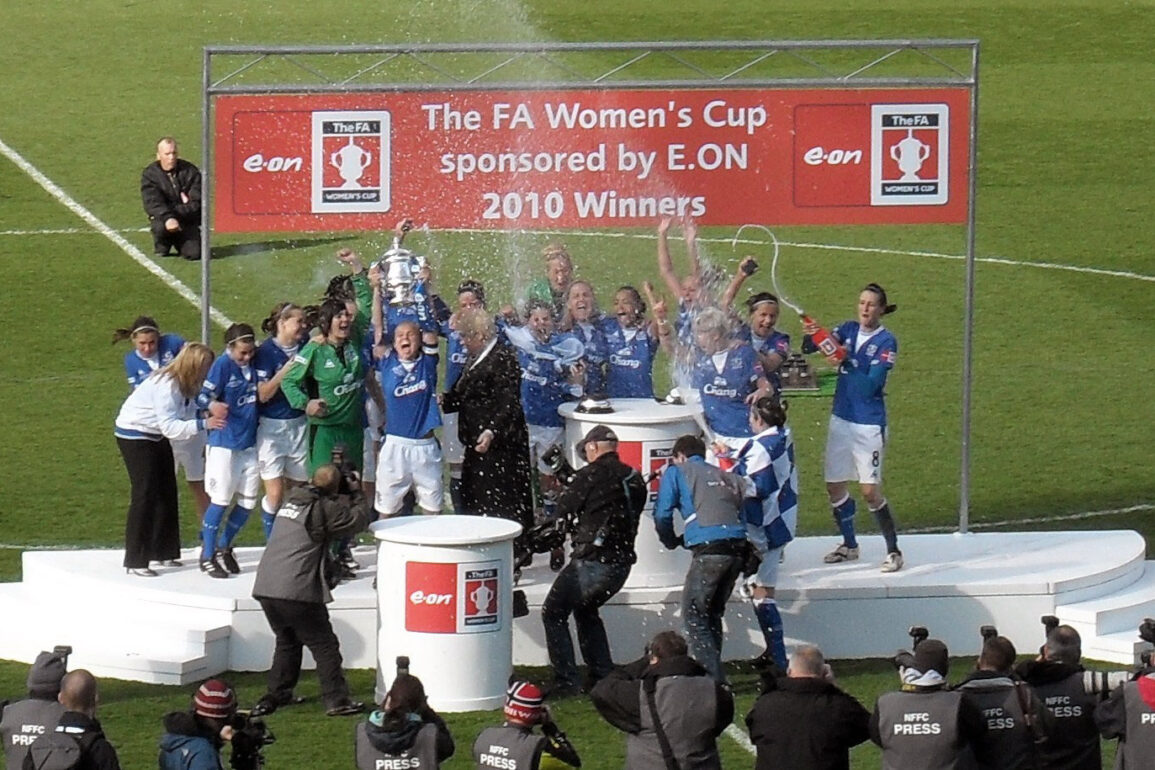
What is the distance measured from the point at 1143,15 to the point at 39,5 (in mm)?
14237

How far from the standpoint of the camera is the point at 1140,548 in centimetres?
1353

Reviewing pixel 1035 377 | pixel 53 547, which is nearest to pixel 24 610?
pixel 53 547

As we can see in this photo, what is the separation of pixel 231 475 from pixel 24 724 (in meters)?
3.93

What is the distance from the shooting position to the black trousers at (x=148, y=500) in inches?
505

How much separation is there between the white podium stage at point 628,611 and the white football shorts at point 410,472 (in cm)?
49

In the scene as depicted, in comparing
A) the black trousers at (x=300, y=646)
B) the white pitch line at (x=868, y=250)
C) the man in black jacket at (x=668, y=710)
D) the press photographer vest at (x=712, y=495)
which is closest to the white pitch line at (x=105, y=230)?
the white pitch line at (x=868, y=250)

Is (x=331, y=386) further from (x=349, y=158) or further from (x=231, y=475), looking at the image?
(x=349, y=158)

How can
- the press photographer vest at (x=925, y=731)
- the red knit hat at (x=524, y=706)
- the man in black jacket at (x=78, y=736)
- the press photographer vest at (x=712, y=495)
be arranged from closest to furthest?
the man in black jacket at (x=78, y=736)
the red knit hat at (x=524, y=706)
the press photographer vest at (x=925, y=731)
the press photographer vest at (x=712, y=495)

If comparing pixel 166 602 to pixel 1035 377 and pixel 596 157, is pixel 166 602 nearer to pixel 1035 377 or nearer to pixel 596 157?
pixel 596 157

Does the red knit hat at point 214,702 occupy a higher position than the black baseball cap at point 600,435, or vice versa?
the black baseball cap at point 600,435

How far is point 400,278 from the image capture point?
13.6m

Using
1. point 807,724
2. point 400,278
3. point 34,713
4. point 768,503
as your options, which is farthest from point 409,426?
point 807,724

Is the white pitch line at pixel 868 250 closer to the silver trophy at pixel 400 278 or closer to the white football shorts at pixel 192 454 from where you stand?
the silver trophy at pixel 400 278

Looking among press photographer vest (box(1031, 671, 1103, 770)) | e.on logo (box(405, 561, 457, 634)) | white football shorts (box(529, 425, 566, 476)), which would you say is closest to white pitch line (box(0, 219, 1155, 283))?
white football shorts (box(529, 425, 566, 476))
